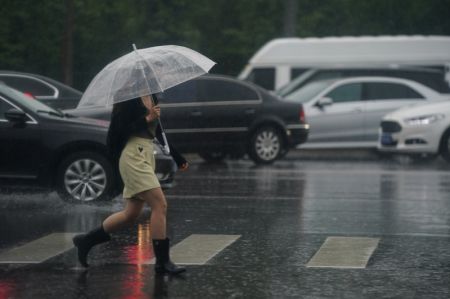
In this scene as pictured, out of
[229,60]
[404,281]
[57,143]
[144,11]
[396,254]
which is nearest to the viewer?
[404,281]

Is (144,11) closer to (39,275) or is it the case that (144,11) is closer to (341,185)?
(341,185)

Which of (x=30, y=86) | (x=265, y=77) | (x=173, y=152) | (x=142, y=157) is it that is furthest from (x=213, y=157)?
(x=142, y=157)

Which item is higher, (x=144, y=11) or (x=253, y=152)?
(x=144, y=11)

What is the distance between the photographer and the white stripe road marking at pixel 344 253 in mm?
9984

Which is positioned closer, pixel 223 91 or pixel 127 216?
pixel 127 216

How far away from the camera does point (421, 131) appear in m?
22.8

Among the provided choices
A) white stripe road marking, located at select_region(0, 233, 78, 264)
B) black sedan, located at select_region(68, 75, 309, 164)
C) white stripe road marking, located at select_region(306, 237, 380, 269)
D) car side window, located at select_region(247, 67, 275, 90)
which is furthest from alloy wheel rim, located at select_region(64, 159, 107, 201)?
car side window, located at select_region(247, 67, 275, 90)

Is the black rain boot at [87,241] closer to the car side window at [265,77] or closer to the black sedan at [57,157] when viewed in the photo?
the black sedan at [57,157]

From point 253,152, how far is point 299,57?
8.01m

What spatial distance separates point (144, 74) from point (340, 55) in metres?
20.8

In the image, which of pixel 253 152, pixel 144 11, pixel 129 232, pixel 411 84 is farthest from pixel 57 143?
pixel 144 11

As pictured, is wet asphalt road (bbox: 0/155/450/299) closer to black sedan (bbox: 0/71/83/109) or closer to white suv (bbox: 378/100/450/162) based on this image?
white suv (bbox: 378/100/450/162)

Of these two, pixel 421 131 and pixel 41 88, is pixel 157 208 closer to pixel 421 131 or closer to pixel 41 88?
pixel 41 88

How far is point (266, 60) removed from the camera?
30062 mm
